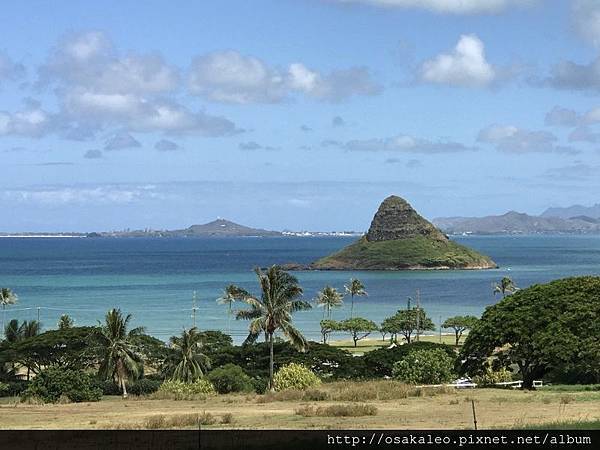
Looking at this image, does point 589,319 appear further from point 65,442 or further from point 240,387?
point 65,442

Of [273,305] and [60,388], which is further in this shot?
[273,305]

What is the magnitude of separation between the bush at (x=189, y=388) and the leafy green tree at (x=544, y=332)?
16.1 meters

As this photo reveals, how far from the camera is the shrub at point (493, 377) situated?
5253cm

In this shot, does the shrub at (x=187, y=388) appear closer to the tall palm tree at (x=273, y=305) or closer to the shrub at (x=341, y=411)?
the tall palm tree at (x=273, y=305)

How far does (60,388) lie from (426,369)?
21793mm

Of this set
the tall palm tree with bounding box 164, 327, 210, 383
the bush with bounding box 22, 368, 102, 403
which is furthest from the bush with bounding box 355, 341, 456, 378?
the bush with bounding box 22, 368, 102, 403

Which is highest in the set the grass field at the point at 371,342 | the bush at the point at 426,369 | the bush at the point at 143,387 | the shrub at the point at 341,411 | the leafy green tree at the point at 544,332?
the leafy green tree at the point at 544,332

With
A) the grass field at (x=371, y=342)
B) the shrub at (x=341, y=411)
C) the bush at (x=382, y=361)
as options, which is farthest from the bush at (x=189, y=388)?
the grass field at (x=371, y=342)

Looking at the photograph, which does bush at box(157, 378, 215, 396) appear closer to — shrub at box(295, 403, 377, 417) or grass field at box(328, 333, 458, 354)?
shrub at box(295, 403, 377, 417)

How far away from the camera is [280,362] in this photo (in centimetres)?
6706

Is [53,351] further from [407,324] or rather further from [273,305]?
[407,324]

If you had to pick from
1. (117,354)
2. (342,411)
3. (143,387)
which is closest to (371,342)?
(143,387)

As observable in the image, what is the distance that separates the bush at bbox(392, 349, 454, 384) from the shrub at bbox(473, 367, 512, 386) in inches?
75.6

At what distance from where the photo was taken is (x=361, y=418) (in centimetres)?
3234
